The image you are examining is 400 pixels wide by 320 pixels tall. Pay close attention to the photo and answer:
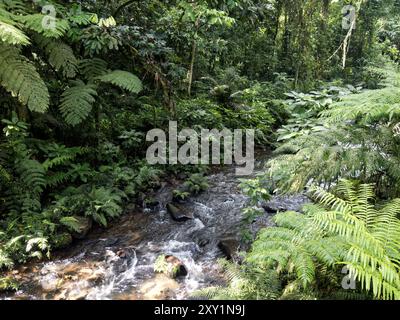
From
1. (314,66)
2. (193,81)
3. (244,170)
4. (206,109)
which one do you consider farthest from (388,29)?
(244,170)

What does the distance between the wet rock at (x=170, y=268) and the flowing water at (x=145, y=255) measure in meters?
0.06

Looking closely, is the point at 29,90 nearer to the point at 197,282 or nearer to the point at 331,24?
the point at 197,282

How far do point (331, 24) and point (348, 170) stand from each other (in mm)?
12911

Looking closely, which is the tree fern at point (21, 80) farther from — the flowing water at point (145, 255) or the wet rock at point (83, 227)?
the flowing water at point (145, 255)

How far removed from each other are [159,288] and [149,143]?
3.16 m

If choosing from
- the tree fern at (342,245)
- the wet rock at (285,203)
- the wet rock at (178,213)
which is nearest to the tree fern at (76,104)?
the wet rock at (178,213)

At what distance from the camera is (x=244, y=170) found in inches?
251

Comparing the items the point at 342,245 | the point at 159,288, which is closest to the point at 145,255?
the point at 159,288

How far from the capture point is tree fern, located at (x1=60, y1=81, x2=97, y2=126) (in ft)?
14.2

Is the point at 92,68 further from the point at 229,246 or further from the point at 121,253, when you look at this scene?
the point at 229,246

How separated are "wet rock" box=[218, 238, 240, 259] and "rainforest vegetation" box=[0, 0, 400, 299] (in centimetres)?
17

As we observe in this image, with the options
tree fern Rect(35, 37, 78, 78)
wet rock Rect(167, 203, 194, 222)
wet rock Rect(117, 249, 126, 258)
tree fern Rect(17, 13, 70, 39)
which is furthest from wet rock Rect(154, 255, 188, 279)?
tree fern Rect(17, 13, 70, 39)

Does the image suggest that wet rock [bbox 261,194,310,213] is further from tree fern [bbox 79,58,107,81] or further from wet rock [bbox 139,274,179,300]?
tree fern [bbox 79,58,107,81]

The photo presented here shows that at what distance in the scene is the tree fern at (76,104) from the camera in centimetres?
433
